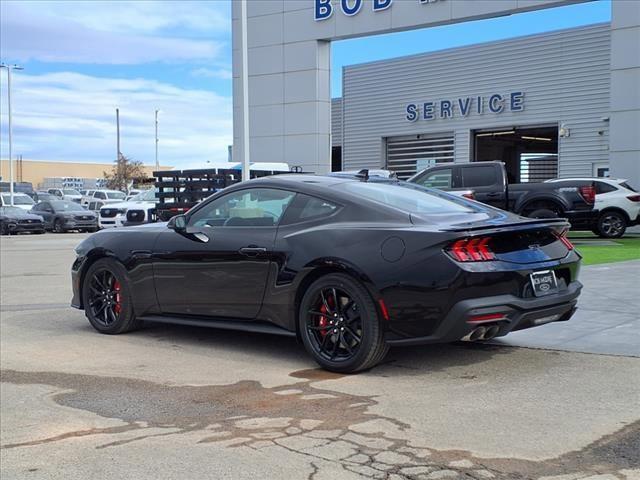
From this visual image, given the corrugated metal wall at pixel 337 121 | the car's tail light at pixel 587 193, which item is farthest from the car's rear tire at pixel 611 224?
the corrugated metal wall at pixel 337 121

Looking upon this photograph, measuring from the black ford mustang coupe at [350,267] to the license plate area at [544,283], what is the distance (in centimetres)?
1

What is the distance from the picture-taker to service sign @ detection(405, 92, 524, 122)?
30.2 metres

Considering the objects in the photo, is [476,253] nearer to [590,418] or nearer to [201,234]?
[590,418]

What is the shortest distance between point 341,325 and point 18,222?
93.9ft

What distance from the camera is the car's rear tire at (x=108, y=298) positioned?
737 centimetres

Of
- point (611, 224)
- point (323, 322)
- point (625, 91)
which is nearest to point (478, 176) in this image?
point (611, 224)

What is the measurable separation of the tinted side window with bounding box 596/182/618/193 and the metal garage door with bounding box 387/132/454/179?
14.2 meters

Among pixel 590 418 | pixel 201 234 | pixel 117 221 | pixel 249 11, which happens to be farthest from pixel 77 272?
pixel 249 11

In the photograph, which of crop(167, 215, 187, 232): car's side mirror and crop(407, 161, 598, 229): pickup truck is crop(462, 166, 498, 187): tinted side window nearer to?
crop(407, 161, 598, 229): pickup truck

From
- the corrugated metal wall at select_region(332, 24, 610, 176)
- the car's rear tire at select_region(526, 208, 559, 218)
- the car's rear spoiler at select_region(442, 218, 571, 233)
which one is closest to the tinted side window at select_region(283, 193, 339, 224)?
the car's rear spoiler at select_region(442, 218, 571, 233)

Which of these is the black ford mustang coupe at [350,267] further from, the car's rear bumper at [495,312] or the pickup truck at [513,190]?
the pickup truck at [513,190]

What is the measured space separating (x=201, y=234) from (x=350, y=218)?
1.57 metres

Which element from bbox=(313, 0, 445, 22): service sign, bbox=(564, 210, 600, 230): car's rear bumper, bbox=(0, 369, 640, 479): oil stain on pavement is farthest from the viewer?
bbox=(313, 0, 445, 22): service sign

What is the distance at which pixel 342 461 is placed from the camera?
3912mm
